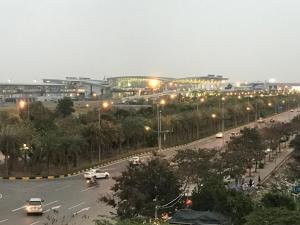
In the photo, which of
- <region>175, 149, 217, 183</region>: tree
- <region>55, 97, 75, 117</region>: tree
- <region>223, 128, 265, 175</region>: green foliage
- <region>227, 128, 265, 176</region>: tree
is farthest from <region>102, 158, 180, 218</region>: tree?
<region>55, 97, 75, 117</region>: tree

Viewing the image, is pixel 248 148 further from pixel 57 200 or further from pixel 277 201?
pixel 277 201

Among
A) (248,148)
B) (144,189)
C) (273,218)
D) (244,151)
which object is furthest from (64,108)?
(273,218)

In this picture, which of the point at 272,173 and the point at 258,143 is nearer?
the point at 272,173

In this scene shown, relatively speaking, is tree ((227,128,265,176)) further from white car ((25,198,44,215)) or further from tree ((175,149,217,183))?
white car ((25,198,44,215))

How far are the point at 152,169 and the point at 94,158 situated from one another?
32.0 m

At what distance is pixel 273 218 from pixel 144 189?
22.0 ft

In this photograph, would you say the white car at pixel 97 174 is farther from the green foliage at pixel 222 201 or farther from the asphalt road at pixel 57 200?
the green foliage at pixel 222 201

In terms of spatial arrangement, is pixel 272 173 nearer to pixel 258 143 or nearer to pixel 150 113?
pixel 258 143

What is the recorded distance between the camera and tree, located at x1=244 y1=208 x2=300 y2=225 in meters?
16.9

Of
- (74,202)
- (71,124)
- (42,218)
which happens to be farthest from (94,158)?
(42,218)

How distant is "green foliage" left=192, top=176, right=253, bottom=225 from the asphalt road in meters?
5.26

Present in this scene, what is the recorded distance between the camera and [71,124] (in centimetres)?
5409

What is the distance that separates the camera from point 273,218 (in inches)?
682

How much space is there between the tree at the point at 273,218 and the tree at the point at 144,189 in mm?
5234
